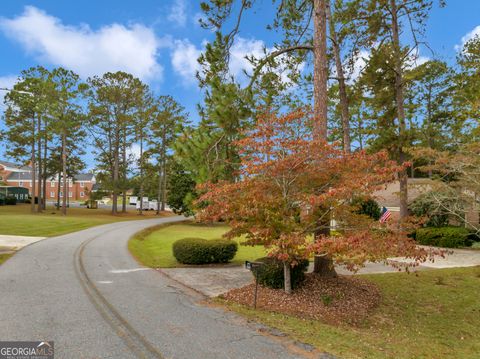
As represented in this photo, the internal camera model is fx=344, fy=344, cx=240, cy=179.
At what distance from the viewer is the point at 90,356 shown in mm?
4730

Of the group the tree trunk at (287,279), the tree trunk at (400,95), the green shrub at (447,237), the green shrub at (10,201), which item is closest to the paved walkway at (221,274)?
the tree trunk at (287,279)

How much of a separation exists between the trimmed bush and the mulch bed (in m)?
3.60

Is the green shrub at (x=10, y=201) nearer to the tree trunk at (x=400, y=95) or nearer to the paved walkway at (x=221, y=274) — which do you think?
the paved walkway at (x=221, y=274)

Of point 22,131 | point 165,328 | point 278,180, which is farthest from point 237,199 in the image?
point 22,131

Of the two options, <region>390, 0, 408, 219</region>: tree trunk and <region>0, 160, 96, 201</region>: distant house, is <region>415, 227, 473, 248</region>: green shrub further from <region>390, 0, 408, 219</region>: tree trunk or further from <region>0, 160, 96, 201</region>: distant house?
<region>0, 160, 96, 201</region>: distant house

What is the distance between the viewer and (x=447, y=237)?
62.2 ft

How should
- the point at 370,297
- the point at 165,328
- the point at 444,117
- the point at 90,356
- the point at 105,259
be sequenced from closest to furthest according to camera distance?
the point at 90,356 < the point at 165,328 < the point at 370,297 < the point at 105,259 < the point at 444,117

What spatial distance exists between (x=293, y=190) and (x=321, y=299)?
2685 mm

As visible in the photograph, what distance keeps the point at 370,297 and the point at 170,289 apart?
5.20 meters

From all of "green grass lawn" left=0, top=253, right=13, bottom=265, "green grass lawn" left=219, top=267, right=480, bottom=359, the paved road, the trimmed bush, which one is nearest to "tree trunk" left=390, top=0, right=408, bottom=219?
"green grass lawn" left=219, top=267, right=480, bottom=359

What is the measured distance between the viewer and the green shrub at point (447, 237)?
18750mm

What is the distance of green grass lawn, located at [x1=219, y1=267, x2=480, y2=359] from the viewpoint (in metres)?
5.72

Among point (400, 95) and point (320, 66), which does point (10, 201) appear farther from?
point (320, 66)

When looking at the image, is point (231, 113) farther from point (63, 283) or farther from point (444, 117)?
point (444, 117)
